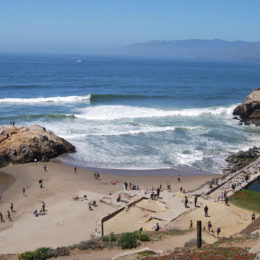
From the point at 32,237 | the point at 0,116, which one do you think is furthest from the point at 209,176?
the point at 0,116

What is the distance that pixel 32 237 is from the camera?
1998 cm

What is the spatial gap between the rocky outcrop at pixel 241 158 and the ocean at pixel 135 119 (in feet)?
2.63

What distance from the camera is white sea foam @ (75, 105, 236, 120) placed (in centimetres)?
5113

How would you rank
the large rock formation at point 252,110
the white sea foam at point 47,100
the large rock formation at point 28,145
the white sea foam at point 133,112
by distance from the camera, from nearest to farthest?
1. the large rock formation at point 28,145
2. the large rock formation at point 252,110
3. the white sea foam at point 133,112
4. the white sea foam at point 47,100

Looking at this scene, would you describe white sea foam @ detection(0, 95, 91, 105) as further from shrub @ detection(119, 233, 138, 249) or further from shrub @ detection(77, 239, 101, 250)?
shrub @ detection(119, 233, 138, 249)

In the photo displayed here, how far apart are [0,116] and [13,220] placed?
28627 millimetres

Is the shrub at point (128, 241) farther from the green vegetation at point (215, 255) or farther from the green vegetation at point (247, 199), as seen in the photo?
the green vegetation at point (247, 199)

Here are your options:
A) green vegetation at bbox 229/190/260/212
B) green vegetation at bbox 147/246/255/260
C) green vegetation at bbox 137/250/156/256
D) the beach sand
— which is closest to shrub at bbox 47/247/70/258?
the beach sand

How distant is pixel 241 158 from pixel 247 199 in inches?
379

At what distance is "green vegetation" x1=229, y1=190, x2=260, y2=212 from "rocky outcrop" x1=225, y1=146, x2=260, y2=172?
5.99 m

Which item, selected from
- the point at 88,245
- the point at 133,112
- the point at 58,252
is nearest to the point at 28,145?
the point at 88,245

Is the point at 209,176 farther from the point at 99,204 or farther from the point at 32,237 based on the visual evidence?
the point at 32,237

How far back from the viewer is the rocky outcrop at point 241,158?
32138 millimetres

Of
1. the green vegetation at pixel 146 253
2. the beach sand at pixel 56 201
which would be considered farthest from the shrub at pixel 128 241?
the beach sand at pixel 56 201
